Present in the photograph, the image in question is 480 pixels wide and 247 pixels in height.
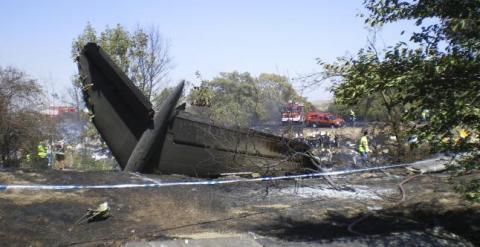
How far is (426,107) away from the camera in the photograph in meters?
5.46

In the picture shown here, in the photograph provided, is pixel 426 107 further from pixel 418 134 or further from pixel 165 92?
pixel 165 92

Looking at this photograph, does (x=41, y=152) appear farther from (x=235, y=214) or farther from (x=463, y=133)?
(x=463, y=133)

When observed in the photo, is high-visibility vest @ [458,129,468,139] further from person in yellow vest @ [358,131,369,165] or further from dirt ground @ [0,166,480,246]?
person in yellow vest @ [358,131,369,165]

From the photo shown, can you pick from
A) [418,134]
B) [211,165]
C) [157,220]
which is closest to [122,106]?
[211,165]

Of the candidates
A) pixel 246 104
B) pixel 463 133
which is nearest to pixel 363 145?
pixel 246 104

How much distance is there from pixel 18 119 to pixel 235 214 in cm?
1568

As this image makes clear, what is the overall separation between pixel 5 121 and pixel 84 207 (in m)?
14.8

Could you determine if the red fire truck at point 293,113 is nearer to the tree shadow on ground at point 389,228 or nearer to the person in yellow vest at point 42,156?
the tree shadow on ground at point 389,228

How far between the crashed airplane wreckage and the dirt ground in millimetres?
725

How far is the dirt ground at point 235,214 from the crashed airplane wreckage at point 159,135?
2.38 ft

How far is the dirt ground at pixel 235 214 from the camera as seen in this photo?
20.0ft

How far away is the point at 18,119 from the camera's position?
20031mm

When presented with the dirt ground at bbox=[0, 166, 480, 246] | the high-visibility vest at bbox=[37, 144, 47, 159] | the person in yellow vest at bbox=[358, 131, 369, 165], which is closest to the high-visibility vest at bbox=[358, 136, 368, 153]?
the person in yellow vest at bbox=[358, 131, 369, 165]

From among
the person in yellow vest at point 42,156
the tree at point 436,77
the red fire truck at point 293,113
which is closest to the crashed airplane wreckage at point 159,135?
the red fire truck at point 293,113
